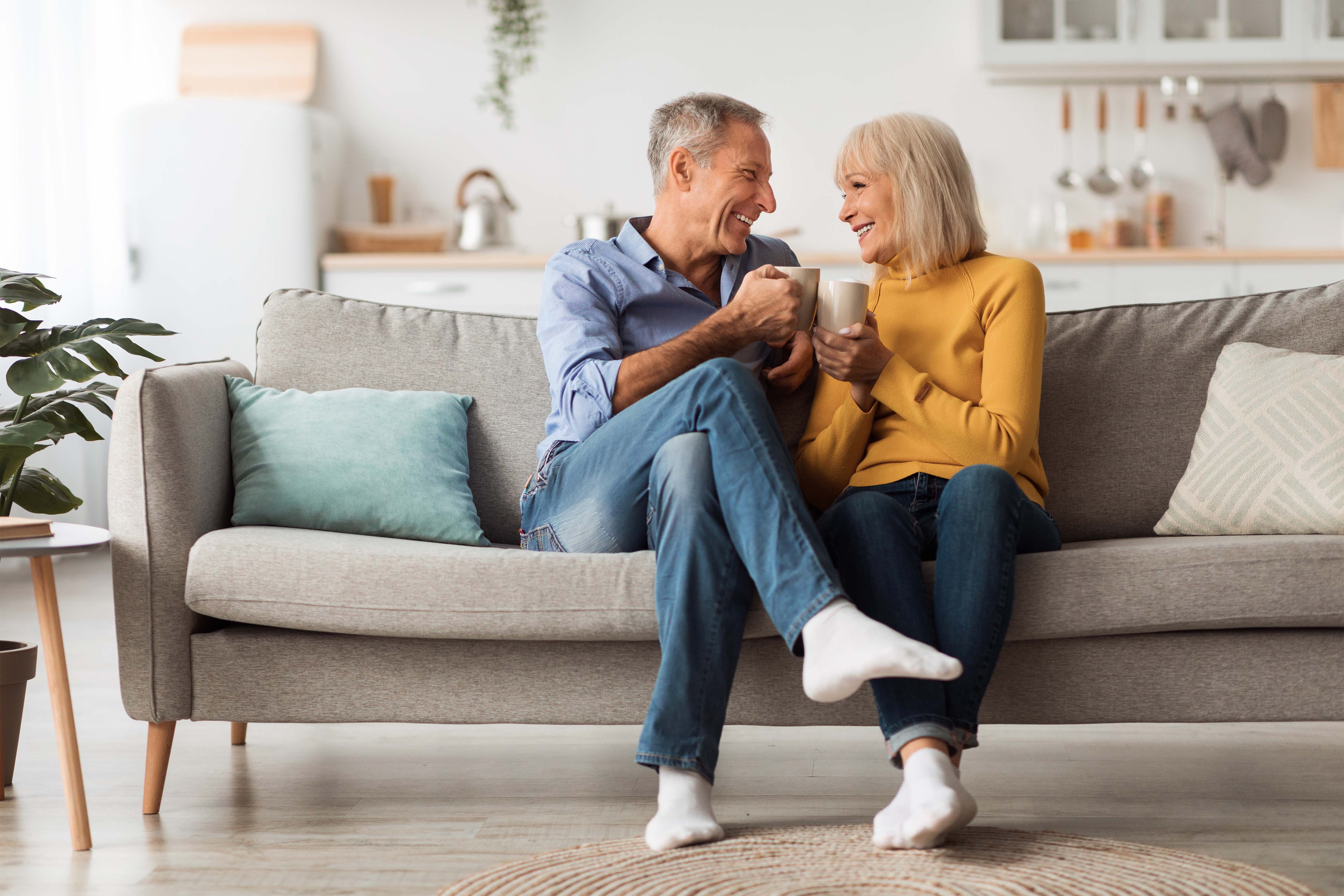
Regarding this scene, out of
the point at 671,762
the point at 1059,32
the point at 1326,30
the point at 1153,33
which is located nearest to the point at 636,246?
the point at 671,762

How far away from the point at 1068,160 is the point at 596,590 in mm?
3487

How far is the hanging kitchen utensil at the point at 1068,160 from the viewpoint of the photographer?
4457 mm

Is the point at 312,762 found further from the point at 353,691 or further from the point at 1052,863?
the point at 1052,863

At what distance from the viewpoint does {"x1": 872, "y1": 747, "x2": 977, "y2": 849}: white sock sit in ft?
4.53

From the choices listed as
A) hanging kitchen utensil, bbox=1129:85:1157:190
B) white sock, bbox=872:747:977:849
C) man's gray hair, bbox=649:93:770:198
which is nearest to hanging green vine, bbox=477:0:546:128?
hanging kitchen utensil, bbox=1129:85:1157:190

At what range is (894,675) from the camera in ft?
4.58

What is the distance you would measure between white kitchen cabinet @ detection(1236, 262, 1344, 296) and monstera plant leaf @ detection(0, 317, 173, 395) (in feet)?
10.9

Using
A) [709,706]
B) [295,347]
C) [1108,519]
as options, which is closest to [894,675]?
[709,706]

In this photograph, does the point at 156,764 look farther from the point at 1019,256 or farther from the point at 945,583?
the point at 1019,256

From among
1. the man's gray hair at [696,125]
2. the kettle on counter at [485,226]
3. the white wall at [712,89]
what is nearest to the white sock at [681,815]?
the man's gray hair at [696,125]

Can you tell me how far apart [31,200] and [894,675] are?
3472mm

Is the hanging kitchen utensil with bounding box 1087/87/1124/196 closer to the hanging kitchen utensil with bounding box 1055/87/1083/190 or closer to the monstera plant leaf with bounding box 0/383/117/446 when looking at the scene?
the hanging kitchen utensil with bounding box 1055/87/1083/190

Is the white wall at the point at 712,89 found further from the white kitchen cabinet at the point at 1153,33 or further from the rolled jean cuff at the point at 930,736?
the rolled jean cuff at the point at 930,736

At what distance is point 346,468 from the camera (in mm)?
1959
